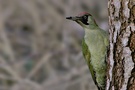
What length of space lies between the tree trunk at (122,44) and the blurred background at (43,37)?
2.75 m

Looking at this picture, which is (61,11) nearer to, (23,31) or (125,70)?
(23,31)

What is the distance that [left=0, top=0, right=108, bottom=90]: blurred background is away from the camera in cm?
528

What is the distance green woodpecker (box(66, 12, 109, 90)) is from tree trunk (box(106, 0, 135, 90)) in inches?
5.0

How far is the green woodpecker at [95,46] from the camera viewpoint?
6.97ft

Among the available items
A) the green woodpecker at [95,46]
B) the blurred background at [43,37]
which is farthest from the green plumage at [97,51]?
the blurred background at [43,37]

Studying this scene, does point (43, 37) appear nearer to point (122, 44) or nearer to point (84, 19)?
point (84, 19)

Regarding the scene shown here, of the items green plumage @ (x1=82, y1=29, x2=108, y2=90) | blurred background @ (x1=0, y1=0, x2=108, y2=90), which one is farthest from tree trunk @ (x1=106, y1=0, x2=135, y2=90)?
blurred background @ (x1=0, y1=0, x2=108, y2=90)

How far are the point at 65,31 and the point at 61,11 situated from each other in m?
0.54

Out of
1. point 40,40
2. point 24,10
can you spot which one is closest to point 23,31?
point 24,10

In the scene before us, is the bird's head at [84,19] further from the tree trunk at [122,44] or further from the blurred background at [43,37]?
the blurred background at [43,37]

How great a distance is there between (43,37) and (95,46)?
13.0 ft

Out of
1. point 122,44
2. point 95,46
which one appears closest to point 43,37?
point 95,46

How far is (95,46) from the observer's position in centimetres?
215

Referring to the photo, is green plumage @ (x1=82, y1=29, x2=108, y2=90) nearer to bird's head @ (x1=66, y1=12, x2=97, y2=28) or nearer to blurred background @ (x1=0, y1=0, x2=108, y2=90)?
bird's head @ (x1=66, y1=12, x2=97, y2=28)
